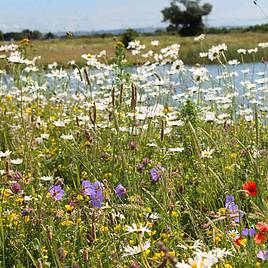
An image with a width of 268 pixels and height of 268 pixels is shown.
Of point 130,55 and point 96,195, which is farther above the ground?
point 96,195

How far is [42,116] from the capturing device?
218 inches

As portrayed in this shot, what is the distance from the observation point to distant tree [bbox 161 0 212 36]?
182 ft

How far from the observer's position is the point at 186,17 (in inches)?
2216

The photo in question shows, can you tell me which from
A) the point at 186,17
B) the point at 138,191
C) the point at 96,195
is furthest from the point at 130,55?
the point at 186,17

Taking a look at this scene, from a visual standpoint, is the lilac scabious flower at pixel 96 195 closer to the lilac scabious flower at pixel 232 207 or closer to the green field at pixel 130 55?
the lilac scabious flower at pixel 232 207

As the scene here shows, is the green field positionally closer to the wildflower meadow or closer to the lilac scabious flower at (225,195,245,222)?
the wildflower meadow

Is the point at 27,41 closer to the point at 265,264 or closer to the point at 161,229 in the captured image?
the point at 161,229

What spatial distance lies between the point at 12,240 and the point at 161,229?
56cm

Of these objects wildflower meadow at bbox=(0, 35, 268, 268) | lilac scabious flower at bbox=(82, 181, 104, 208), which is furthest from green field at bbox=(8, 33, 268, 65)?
lilac scabious flower at bbox=(82, 181, 104, 208)

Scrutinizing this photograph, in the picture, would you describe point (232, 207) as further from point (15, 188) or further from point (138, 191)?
point (15, 188)

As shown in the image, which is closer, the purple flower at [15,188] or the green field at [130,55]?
the purple flower at [15,188]

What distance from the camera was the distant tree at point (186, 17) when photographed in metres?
55.4

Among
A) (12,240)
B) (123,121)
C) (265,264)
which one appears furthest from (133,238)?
(123,121)

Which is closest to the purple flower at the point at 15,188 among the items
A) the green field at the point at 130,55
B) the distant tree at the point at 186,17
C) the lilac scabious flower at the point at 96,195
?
the lilac scabious flower at the point at 96,195
